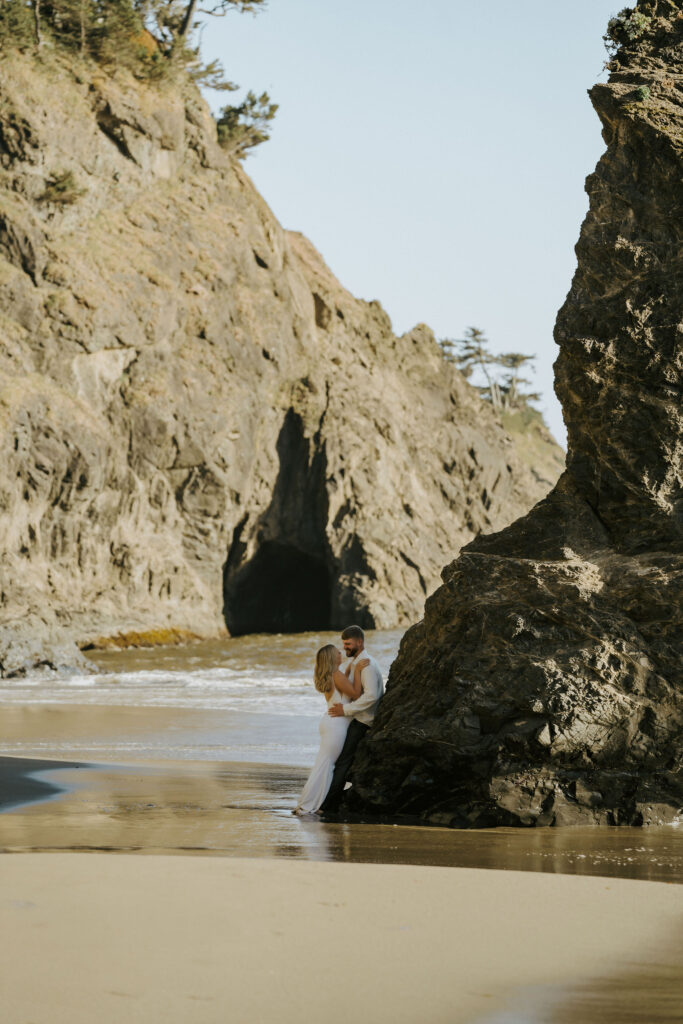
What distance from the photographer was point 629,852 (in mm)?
5867

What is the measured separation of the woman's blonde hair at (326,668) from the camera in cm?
783

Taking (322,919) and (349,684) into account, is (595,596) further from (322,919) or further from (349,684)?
(322,919)

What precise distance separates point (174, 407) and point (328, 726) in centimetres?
3064

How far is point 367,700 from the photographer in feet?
25.7

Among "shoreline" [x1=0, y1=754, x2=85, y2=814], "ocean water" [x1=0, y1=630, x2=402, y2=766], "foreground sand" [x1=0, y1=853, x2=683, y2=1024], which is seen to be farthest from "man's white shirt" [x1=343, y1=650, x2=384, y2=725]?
"ocean water" [x1=0, y1=630, x2=402, y2=766]

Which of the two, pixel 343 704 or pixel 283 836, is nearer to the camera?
pixel 283 836

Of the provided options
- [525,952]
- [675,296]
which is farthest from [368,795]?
[675,296]

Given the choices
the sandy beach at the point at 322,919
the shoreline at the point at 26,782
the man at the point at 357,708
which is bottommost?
the shoreline at the point at 26,782

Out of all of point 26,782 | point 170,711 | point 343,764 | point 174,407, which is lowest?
point 170,711

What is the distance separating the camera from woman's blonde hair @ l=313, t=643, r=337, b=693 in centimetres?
783

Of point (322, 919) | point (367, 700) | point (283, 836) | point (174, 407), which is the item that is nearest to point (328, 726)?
point (367, 700)

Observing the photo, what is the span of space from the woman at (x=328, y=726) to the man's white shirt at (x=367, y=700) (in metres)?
0.04

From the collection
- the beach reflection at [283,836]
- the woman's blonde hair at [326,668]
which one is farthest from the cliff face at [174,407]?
the woman's blonde hair at [326,668]

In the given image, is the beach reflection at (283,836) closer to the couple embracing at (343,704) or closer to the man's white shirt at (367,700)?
the couple embracing at (343,704)
